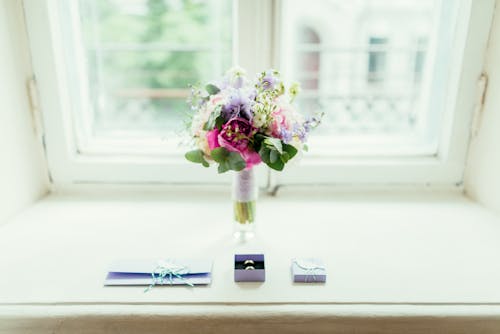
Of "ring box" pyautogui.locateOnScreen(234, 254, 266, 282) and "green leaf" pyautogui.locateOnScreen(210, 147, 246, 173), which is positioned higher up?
"green leaf" pyautogui.locateOnScreen(210, 147, 246, 173)

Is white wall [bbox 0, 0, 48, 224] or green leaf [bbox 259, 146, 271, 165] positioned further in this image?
white wall [bbox 0, 0, 48, 224]

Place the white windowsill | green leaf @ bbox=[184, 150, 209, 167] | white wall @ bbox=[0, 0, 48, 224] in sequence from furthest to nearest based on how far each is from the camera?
white wall @ bbox=[0, 0, 48, 224]
green leaf @ bbox=[184, 150, 209, 167]
the white windowsill

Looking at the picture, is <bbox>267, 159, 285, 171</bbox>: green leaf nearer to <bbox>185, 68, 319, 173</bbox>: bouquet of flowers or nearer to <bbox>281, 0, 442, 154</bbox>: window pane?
<bbox>185, 68, 319, 173</bbox>: bouquet of flowers

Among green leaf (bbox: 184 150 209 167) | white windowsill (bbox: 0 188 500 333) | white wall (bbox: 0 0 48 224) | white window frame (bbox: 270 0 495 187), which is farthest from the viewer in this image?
white window frame (bbox: 270 0 495 187)

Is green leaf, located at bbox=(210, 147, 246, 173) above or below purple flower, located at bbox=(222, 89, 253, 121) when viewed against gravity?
below

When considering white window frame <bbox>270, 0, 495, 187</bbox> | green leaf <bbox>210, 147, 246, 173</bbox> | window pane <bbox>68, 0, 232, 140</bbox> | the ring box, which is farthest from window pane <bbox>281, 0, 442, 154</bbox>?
the ring box

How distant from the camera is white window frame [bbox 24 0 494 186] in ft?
3.56

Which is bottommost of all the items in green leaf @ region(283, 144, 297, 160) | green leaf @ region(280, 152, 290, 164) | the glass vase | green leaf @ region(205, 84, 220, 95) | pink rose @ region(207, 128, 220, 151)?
the glass vase

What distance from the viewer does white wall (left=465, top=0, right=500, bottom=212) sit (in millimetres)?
1105

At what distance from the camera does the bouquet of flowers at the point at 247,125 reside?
0.84m

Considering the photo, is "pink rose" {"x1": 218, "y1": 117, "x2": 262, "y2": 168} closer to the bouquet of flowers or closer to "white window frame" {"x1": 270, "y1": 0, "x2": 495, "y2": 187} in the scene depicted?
the bouquet of flowers

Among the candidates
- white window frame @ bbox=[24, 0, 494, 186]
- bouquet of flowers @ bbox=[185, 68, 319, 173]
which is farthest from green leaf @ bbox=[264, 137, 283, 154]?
white window frame @ bbox=[24, 0, 494, 186]

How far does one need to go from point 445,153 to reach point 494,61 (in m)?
0.28

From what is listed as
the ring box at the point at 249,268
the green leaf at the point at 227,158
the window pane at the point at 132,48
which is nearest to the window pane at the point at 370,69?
the window pane at the point at 132,48
